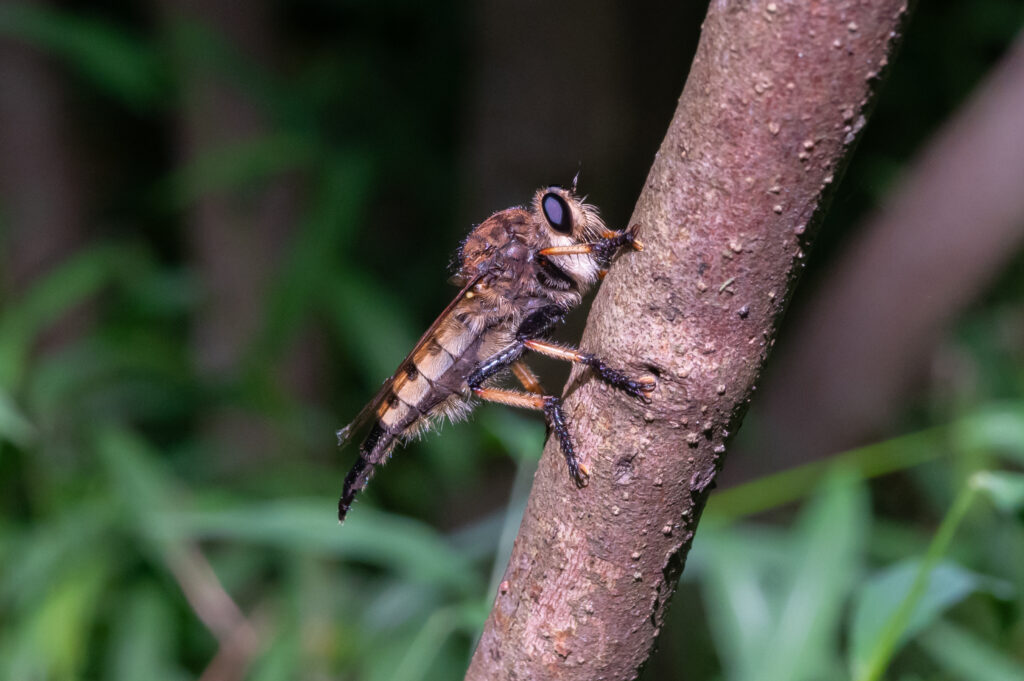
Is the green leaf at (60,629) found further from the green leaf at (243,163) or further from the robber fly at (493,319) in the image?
the green leaf at (243,163)

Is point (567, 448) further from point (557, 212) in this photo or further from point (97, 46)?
point (97, 46)

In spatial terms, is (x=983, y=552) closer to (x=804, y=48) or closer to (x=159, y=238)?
(x=804, y=48)

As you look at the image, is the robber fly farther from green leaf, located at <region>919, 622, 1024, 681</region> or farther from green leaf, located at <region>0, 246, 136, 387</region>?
green leaf, located at <region>0, 246, 136, 387</region>

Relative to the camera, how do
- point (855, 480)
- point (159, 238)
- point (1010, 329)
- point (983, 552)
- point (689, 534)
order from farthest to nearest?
1. point (159, 238)
2. point (1010, 329)
3. point (983, 552)
4. point (855, 480)
5. point (689, 534)

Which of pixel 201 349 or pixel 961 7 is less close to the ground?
pixel 961 7

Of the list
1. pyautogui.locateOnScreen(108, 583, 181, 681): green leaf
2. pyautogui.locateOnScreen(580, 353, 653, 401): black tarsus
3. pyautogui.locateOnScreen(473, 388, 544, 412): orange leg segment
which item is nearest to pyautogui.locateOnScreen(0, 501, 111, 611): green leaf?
pyautogui.locateOnScreen(108, 583, 181, 681): green leaf

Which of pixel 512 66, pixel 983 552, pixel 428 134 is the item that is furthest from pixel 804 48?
pixel 428 134
